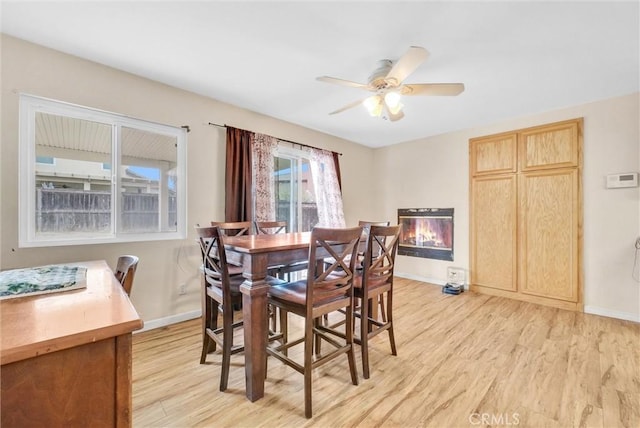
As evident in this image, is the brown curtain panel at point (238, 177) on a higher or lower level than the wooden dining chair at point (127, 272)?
higher

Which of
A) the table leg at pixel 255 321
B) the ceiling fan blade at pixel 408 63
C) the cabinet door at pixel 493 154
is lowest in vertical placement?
the table leg at pixel 255 321

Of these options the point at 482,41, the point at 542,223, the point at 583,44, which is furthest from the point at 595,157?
the point at 482,41

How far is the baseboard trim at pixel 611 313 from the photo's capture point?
296 cm

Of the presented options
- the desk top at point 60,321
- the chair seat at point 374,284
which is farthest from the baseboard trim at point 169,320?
the chair seat at point 374,284

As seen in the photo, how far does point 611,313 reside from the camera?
10.1 ft

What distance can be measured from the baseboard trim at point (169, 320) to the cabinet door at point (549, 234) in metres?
4.14

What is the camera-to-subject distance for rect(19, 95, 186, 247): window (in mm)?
2215

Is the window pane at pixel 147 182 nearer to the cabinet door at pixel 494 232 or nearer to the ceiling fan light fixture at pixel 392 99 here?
the ceiling fan light fixture at pixel 392 99

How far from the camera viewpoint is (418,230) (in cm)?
481

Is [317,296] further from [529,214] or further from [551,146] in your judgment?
[551,146]

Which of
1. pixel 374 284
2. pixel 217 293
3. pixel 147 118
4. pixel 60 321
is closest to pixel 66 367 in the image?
pixel 60 321

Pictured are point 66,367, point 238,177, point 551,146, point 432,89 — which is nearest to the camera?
point 66,367

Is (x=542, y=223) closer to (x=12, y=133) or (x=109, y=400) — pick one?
(x=109, y=400)

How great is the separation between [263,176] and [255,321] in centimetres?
222
